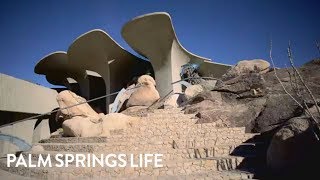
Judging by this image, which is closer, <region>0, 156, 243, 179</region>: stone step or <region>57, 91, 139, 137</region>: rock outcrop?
<region>0, 156, 243, 179</region>: stone step

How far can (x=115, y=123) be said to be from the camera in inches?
347

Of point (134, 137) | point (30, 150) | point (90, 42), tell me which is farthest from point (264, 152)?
point (90, 42)

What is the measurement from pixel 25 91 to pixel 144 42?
25.0 ft

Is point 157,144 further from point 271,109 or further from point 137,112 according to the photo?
point 137,112

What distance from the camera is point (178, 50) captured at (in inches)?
719

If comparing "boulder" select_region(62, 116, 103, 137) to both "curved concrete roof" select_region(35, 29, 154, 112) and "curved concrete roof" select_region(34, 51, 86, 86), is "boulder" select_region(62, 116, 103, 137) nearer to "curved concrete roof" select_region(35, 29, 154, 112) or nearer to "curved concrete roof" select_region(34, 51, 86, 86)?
"curved concrete roof" select_region(35, 29, 154, 112)

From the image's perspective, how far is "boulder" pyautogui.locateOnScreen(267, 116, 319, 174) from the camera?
442 centimetres

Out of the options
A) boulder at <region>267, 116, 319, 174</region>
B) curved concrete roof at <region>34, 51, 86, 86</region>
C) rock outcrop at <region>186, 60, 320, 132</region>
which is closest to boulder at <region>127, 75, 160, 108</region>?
rock outcrop at <region>186, 60, 320, 132</region>

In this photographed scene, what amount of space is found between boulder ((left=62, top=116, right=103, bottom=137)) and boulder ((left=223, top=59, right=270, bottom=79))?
6.33 meters

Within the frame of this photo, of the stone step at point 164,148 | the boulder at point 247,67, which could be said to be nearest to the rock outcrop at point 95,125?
the stone step at point 164,148

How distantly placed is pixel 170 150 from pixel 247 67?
6638 millimetres

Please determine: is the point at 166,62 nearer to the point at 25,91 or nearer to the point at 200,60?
the point at 200,60

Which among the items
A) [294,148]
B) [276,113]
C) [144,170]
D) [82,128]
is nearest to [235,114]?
[276,113]

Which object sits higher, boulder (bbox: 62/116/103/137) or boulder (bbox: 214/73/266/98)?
boulder (bbox: 214/73/266/98)
